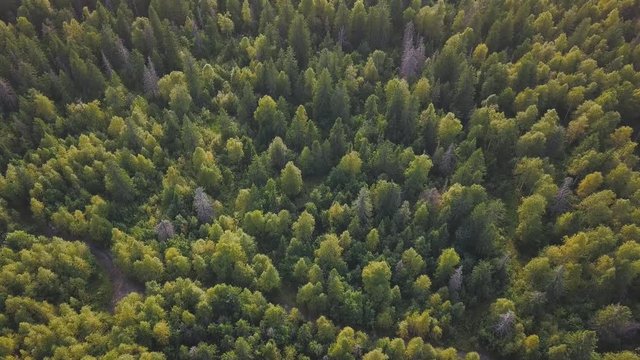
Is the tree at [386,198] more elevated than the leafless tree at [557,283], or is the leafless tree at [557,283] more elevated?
the tree at [386,198]

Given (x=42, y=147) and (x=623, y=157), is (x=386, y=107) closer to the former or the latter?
(x=623, y=157)

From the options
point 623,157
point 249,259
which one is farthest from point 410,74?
point 249,259

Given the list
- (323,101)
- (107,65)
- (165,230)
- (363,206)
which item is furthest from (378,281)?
(107,65)

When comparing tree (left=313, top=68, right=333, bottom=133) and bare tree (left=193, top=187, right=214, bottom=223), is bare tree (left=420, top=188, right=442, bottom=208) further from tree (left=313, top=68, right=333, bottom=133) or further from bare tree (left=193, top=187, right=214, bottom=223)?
bare tree (left=193, top=187, right=214, bottom=223)

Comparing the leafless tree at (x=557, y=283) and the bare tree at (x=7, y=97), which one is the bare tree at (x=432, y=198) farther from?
the bare tree at (x=7, y=97)

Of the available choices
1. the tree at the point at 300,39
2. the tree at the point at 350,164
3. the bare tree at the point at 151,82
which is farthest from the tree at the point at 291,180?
the bare tree at the point at 151,82

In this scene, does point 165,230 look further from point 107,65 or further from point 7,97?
point 7,97
